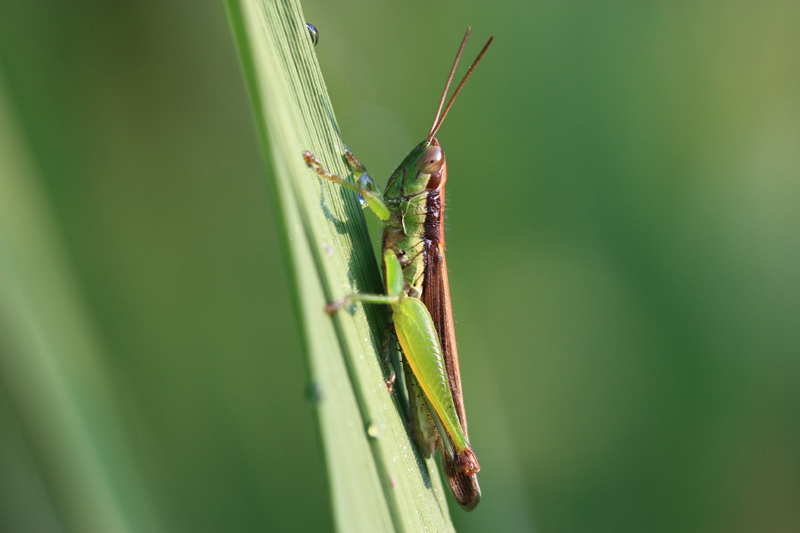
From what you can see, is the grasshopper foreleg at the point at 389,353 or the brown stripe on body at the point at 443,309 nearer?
the grasshopper foreleg at the point at 389,353

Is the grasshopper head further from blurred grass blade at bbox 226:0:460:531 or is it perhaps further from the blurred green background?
blurred grass blade at bbox 226:0:460:531

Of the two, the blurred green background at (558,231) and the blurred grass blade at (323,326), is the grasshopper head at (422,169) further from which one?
the blurred grass blade at (323,326)

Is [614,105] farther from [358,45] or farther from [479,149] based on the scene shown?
[358,45]

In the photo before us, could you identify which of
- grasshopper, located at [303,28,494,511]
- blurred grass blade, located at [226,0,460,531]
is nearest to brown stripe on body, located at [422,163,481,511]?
grasshopper, located at [303,28,494,511]

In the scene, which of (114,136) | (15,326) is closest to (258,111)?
(15,326)

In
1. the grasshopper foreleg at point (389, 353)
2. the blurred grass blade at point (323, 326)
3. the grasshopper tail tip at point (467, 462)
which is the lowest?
the grasshopper tail tip at point (467, 462)

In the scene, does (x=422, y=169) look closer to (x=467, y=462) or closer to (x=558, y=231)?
(x=558, y=231)

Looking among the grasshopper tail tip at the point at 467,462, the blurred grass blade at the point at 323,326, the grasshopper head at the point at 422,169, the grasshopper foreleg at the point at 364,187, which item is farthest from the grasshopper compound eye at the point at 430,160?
the grasshopper tail tip at the point at 467,462
